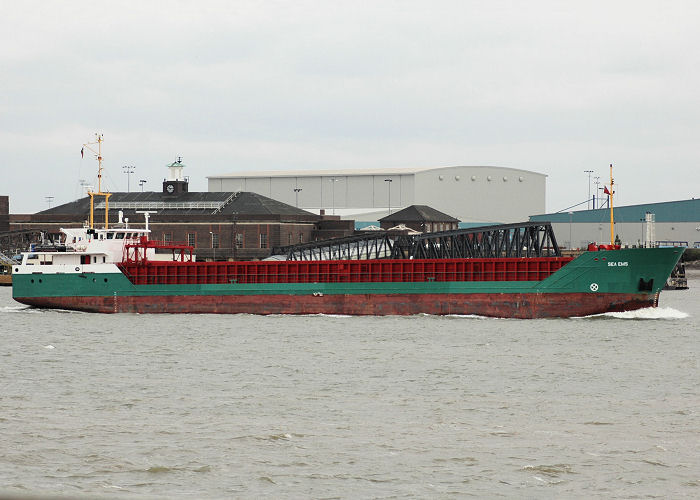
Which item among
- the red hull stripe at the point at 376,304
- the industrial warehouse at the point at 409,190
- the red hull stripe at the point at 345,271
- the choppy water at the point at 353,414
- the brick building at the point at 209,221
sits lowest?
the choppy water at the point at 353,414

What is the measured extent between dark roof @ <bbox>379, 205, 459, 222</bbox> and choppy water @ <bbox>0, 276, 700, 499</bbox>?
78.5 metres

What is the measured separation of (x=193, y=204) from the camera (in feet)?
368

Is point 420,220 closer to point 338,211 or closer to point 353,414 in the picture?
point 338,211

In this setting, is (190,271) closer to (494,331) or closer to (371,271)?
(371,271)

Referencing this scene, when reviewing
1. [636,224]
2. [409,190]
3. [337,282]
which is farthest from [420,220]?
[337,282]

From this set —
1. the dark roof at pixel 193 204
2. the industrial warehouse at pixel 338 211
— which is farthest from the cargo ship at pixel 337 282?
the dark roof at pixel 193 204

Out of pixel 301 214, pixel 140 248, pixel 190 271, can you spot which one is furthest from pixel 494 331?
pixel 301 214

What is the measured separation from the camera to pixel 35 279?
56.2m

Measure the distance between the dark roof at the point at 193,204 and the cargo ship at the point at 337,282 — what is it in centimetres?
5023

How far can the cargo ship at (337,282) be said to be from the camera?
162ft

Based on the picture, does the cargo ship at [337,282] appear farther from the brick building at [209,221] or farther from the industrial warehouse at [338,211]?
the brick building at [209,221]

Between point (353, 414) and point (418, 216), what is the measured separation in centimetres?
9740

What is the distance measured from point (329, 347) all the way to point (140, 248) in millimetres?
23092

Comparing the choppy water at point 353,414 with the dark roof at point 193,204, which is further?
the dark roof at point 193,204
